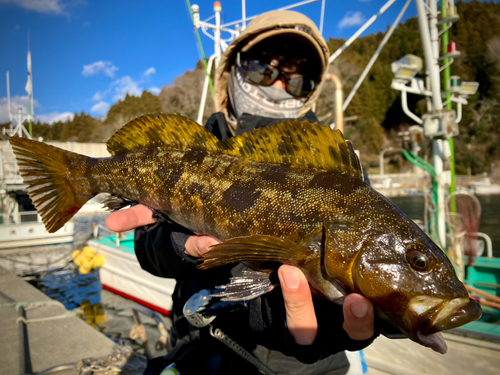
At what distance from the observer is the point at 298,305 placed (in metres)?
1.60

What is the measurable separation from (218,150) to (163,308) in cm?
851

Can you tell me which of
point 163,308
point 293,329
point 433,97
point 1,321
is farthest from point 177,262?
point 163,308

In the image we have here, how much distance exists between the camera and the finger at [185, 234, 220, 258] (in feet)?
6.45

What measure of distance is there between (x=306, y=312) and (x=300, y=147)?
0.97 m

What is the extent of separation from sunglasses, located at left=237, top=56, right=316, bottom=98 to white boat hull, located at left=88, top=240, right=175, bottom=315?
6506 mm

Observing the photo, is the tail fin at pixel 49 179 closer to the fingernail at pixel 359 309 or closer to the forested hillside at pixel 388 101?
the fingernail at pixel 359 309

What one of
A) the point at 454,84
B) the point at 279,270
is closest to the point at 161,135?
the point at 279,270

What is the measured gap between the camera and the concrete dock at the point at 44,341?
381cm

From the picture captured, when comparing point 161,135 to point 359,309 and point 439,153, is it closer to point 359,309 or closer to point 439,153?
point 359,309

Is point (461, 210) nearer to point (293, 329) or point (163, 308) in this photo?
point (293, 329)

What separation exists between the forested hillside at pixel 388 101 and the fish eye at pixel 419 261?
36.9 metres

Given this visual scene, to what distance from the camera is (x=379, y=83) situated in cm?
7956

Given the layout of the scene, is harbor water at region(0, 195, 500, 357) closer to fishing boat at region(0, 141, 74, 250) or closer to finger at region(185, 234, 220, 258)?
fishing boat at region(0, 141, 74, 250)

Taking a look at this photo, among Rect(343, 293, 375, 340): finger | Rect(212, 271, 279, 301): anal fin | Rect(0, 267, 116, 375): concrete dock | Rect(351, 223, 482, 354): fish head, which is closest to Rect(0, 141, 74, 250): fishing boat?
Rect(0, 267, 116, 375): concrete dock
